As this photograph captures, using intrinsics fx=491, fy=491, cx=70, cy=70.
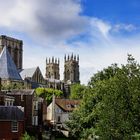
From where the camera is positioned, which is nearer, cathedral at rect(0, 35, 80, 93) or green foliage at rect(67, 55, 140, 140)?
green foliage at rect(67, 55, 140, 140)

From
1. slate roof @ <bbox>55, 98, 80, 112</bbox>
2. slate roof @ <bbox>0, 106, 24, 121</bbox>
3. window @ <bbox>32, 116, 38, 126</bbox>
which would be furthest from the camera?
slate roof @ <bbox>55, 98, 80, 112</bbox>

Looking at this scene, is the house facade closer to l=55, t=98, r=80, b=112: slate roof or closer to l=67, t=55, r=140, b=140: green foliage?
l=55, t=98, r=80, b=112: slate roof

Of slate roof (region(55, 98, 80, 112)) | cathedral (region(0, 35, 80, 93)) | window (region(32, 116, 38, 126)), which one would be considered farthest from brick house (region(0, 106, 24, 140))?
cathedral (region(0, 35, 80, 93))

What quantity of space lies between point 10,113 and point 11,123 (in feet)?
4.35

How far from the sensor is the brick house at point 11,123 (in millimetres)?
63884

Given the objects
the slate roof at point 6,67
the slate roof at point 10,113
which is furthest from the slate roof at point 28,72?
the slate roof at point 10,113

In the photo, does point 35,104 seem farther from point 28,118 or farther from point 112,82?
point 112,82

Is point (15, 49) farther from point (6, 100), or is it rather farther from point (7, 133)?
point (7, 133)

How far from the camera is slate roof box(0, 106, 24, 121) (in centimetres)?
6425

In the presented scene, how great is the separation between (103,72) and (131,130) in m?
32.5

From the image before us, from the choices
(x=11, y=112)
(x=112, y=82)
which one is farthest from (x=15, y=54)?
(x=112, y=82)

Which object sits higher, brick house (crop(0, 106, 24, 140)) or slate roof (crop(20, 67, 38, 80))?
slate roof (crop(20, 67, 38, 80))

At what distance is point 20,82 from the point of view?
140 metres

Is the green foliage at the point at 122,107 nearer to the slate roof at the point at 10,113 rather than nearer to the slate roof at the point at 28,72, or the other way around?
the slate roof at the point at 10,113
